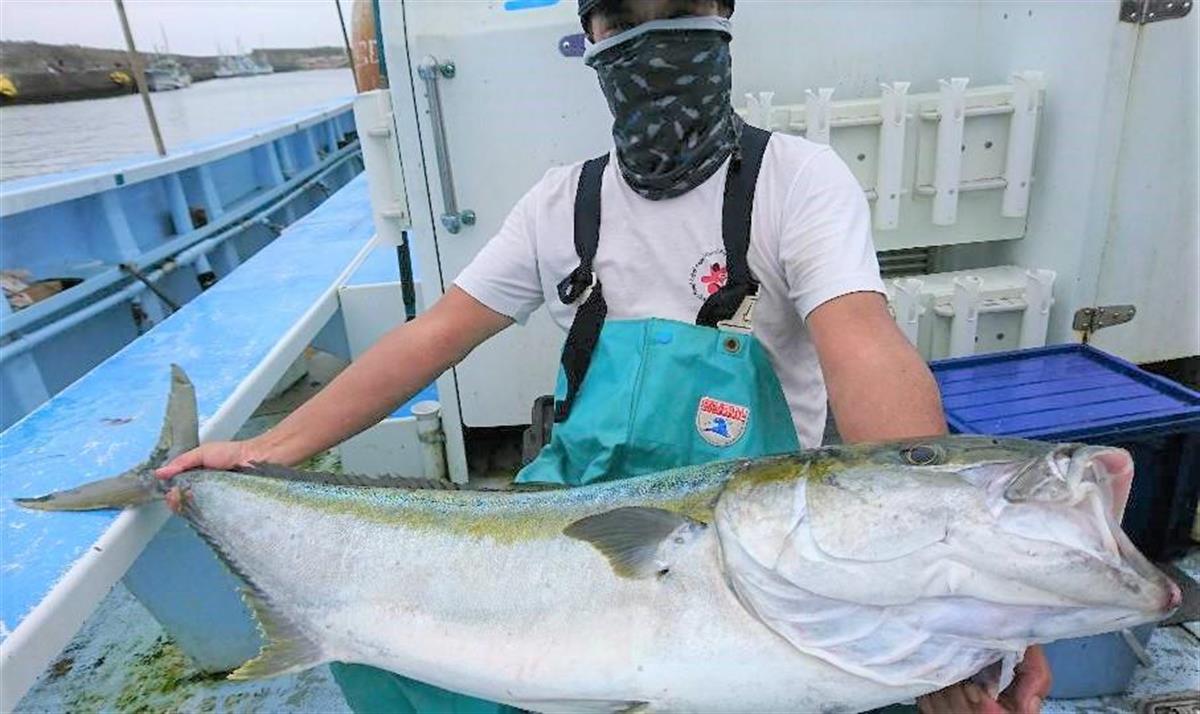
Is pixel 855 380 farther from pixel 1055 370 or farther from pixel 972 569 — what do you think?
pixel 1055 370

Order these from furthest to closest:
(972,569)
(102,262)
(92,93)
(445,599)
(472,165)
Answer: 1. (92,93)
2. (102,262)
3. (472,165)
4. (445,599)
5. (972,569)

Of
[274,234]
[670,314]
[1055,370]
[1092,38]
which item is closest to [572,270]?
[670,314]

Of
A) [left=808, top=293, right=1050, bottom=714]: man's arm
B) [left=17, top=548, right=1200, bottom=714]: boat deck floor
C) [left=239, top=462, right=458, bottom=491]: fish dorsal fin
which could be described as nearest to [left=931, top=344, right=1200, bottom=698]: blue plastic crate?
[left=17, top=548, right=1200, bottom=714]: boat deck floor

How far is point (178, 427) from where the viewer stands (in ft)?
7.32

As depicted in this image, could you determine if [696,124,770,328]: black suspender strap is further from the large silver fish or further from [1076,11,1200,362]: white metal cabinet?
[1076,11,1200,362]: white metal cabinet

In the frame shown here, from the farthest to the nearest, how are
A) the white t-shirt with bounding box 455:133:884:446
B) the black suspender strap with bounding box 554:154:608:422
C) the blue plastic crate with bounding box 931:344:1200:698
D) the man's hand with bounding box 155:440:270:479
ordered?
→ 1. the blue plastic crate with bounding box 931:344:1200:698
2. the man's hand with bounding box 155:440:270:479
3. the black suspender strap with bounding box 554:154:608:422
4. the white t-shirt with bounding box 455:133:884:446

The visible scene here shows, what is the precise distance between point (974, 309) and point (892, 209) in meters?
0.58

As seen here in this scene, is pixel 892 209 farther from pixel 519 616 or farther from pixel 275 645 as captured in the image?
pixel 275 645

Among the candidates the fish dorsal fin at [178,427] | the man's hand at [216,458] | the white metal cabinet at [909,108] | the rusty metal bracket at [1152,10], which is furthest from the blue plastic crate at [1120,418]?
the fish dorsal fin at [178,427]

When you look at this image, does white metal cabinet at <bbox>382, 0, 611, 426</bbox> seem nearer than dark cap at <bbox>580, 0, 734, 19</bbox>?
No

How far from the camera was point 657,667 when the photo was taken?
1376 millimetres

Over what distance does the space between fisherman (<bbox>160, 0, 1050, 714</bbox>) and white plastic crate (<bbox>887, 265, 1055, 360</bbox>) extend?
64.4 inches

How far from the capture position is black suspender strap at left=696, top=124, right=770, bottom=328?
186 centimetres

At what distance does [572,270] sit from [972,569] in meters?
1.32
